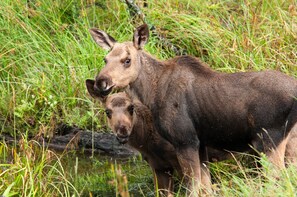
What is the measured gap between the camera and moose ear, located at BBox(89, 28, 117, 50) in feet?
36.3

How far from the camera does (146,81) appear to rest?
10.9 metres

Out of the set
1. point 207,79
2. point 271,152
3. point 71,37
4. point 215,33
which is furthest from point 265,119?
point 71,37

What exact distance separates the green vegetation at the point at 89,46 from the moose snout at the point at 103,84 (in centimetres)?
224

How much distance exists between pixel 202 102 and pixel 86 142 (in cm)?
364

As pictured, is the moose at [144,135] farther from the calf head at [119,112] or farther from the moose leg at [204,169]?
the moose leg at [204,169]

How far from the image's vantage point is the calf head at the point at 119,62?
10.2 meters

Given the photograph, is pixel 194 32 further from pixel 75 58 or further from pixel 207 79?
pixel 207 79

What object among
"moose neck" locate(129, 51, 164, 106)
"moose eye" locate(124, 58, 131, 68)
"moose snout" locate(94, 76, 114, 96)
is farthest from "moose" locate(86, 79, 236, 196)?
"moose snout" locate(94, 76, 114, 96)

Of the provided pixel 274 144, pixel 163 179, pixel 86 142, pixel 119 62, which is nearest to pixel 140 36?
pixel 119 62

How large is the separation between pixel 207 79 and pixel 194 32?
415cm

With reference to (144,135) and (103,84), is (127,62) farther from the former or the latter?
(144,135)

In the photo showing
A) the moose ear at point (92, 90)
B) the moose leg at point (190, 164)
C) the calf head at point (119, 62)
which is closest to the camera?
the calf head at point (119, 62)

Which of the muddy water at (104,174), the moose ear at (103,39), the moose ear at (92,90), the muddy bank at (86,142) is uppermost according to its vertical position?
the moose ear at (103,39)

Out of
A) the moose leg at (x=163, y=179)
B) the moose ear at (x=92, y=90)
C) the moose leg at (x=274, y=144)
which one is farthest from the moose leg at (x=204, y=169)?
the moose ear at (x=92, y=90)
